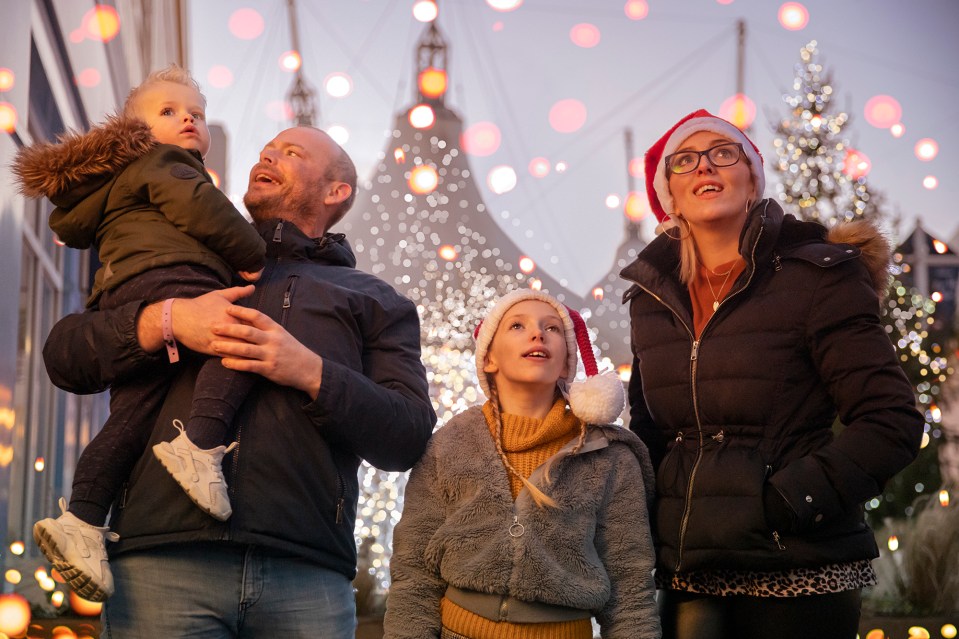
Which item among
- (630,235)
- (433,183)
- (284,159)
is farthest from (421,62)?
(284,159)

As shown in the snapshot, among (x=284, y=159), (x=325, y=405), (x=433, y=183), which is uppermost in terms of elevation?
(x=433, y=183)

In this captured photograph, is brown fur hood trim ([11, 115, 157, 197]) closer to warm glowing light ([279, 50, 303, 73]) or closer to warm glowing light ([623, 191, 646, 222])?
warm glowing light ([279, 50, 303, 73])

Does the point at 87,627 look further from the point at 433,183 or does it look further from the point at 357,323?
the point at 433,183

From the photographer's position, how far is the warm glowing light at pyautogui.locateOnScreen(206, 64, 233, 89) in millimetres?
5309

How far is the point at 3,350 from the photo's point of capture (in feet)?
9.93

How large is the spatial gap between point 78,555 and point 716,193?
121 cm

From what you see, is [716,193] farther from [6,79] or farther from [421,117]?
[421,117]

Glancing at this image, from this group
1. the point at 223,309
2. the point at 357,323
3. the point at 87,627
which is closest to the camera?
the point at 223,309

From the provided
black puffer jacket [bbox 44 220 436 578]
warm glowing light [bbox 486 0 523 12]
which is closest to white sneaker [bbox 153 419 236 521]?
black puffer jacket [bbox 44 220 436 578]

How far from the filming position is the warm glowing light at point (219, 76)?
209 inches

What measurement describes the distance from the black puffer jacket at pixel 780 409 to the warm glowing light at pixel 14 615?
259 cm

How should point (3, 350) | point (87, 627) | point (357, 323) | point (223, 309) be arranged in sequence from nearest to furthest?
point (223, 309), point (357, 323), point (3, 350), point (87, 627)

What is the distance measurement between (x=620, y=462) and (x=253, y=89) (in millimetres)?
4028

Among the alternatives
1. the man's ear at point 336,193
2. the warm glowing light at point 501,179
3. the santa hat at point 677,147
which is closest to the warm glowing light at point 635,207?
the warm glowing light at point 501,179
